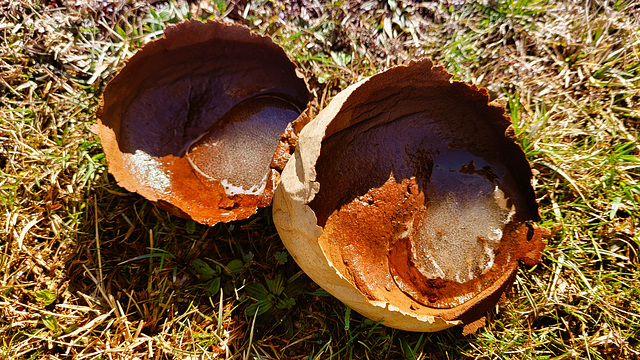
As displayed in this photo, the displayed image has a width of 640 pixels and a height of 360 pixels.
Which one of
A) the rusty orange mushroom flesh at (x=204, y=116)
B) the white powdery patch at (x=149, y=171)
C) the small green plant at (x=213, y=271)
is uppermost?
the rusty orange mushroom flesh at (x=204, y=116)

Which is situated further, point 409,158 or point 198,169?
point 198,169

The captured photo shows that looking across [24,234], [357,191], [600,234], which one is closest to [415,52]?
[357,191]

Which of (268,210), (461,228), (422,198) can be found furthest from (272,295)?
(461,228)

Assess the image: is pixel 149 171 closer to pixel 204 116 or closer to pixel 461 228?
pixel 204 116

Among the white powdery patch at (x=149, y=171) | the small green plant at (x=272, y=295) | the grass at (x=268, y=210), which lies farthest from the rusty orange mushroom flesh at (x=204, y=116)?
the small green plant at (x=272, y=295)

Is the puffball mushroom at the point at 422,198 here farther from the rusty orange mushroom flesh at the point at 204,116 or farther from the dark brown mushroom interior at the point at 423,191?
the rusty orange mushroom flesh at the point at 204,116

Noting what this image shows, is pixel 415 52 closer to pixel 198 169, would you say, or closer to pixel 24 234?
pixel 198 169
